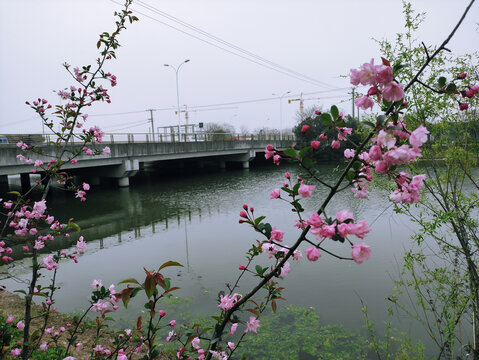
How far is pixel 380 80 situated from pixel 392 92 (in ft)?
0.17

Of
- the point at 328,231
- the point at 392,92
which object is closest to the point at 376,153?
the point at 392,92

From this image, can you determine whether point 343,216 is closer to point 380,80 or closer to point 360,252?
point 360,252

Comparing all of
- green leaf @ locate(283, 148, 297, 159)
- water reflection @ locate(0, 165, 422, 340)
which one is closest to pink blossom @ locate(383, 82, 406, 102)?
green leaf @ locate(283, 148, 297, 159)

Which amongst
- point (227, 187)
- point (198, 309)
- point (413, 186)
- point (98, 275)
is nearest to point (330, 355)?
point (198, 309)

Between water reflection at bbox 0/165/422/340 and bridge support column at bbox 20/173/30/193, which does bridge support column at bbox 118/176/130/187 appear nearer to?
water reflection at bbox 0/165/422/340

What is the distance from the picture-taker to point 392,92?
37.5 inches

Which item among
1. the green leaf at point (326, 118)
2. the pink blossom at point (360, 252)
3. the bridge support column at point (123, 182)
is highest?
the green leaf at point (326, 118)

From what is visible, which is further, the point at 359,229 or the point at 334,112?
the point at 334,112

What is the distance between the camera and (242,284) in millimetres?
5562

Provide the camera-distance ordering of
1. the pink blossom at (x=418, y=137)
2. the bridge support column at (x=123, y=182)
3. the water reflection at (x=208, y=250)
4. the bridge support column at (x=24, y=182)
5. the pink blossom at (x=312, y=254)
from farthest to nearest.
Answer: the bridge support column at (x=123, y=182) → the bridge support column at (x=24, y=182) → the water reflection at (x=208, y=250) → the pink blossom at (x=312, y=254) → the pink blossom at (x=418, y=137)

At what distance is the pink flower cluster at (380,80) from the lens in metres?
0.95

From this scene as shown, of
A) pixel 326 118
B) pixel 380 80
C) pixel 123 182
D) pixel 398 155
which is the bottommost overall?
pixel 123 182

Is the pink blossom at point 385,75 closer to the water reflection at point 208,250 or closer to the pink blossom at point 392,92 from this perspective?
the pink blossom at point 392,92

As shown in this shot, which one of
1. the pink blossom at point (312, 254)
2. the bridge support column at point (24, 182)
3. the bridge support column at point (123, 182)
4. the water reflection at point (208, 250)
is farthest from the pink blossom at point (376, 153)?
the bridge support column at point (123, 182)
